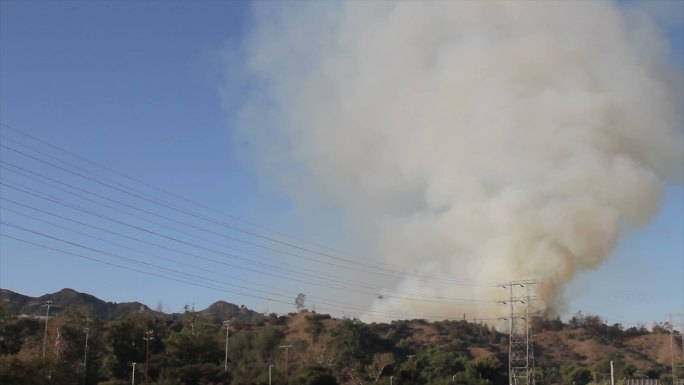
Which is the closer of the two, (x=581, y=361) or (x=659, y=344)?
(x=581, y=361)

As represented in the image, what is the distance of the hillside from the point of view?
72.6 meters

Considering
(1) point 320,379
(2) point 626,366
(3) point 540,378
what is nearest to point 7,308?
(1) point 320,379

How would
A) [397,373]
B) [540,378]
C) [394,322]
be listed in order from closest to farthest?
[397,373]
[540,378]
[394,322]

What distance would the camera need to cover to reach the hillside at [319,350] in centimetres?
7256

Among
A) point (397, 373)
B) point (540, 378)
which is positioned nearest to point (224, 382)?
point (397, 373)

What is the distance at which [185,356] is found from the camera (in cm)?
7462

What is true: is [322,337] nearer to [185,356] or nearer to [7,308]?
[185,356]

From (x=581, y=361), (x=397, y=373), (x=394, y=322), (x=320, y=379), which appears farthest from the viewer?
(x=394, y=322)

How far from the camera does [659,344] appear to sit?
13175 centimetres

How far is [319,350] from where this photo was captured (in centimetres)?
9525

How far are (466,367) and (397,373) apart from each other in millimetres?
9456

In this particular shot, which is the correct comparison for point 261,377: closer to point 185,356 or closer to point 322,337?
point 185,356

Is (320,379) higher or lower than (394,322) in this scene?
lower

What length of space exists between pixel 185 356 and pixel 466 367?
3538 cm
